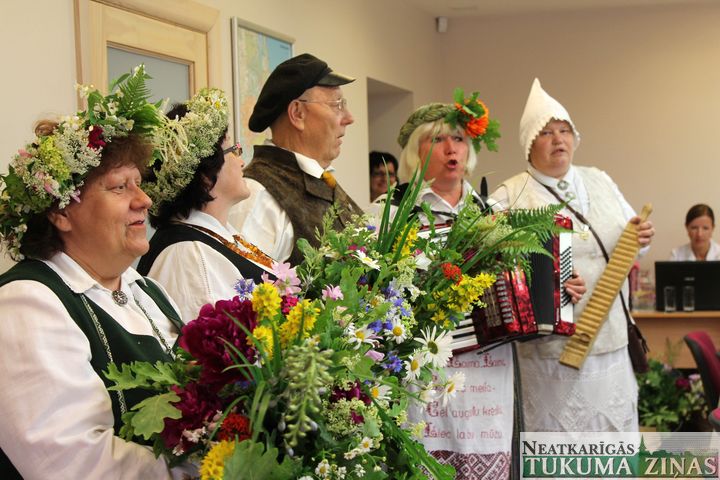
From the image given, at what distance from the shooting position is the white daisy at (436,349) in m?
1.89

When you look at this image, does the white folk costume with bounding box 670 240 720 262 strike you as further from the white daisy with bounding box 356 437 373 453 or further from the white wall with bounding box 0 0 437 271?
the white daisy with bounding box 356 437 373 453

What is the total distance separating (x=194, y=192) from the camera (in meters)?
2.33

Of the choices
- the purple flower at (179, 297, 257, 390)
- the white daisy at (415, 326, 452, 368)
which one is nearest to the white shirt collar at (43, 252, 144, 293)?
the purple flower at (179, 297, 257, 390)

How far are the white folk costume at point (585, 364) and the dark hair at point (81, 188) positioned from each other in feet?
7.33

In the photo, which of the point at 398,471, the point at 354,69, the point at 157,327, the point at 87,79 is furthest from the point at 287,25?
the point at 398,471

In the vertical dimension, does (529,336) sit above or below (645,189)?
below

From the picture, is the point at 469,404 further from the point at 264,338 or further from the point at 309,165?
the point at 264,338

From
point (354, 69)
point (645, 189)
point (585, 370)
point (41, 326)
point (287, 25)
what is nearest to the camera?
point (41, 326)

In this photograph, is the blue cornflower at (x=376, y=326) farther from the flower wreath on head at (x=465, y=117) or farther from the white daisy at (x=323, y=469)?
the flower wreath on head at (x=465, y=117)

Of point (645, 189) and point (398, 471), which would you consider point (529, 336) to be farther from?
point (645, 189)

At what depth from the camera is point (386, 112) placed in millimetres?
8336

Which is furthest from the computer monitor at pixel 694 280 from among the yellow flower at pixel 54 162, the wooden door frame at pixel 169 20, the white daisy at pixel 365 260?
the yellow flower at pixel 54 162

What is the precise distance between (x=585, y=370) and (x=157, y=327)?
2395 millimetres

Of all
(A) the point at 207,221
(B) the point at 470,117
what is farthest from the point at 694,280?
(A) the point at 207,221
